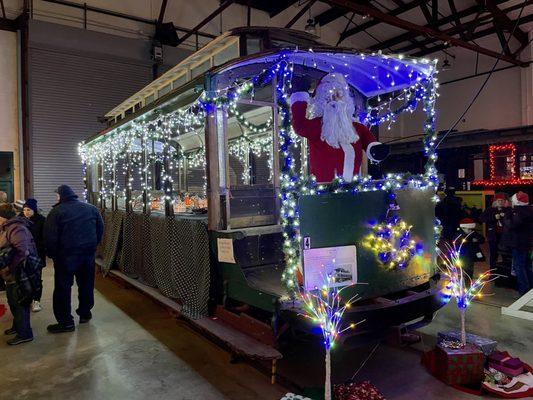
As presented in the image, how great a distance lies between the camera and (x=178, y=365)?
4371 millimetres

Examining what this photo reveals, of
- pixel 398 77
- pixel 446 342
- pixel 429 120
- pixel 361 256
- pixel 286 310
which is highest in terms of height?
pixel 398 77

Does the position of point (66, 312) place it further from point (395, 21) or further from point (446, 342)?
point (395, 21)

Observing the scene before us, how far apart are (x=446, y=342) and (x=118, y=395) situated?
9.92 feet

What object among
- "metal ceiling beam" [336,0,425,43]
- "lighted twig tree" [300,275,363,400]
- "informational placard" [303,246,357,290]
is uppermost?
"metal ceiling beam" [336,0,425,43]

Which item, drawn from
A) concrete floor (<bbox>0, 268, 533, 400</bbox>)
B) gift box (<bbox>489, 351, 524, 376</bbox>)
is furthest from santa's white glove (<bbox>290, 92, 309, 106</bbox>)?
gift box (<bbox>489, 351, 524, 376</bbox>)

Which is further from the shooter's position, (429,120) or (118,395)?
(429,120)

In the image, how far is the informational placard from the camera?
370 centimetres

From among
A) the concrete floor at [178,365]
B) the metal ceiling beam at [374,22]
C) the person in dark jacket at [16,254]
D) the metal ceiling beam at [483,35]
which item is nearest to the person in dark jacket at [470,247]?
the concrete floor at [178,365]

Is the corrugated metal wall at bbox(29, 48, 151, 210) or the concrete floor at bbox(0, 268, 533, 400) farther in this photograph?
the corrugated metal wall at bbox(29, 48, 151, 210)

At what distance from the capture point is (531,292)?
6242 mm

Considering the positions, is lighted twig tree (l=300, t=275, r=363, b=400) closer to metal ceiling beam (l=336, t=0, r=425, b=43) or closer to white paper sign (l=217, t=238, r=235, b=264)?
white paper sign (l=217, t=238, r=235, b=264)

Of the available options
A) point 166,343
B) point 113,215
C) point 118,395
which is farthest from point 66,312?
point 113,215

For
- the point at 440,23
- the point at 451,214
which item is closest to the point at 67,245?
the point at 451,214

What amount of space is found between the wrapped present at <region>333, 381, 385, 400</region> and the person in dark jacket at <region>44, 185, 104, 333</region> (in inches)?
145
